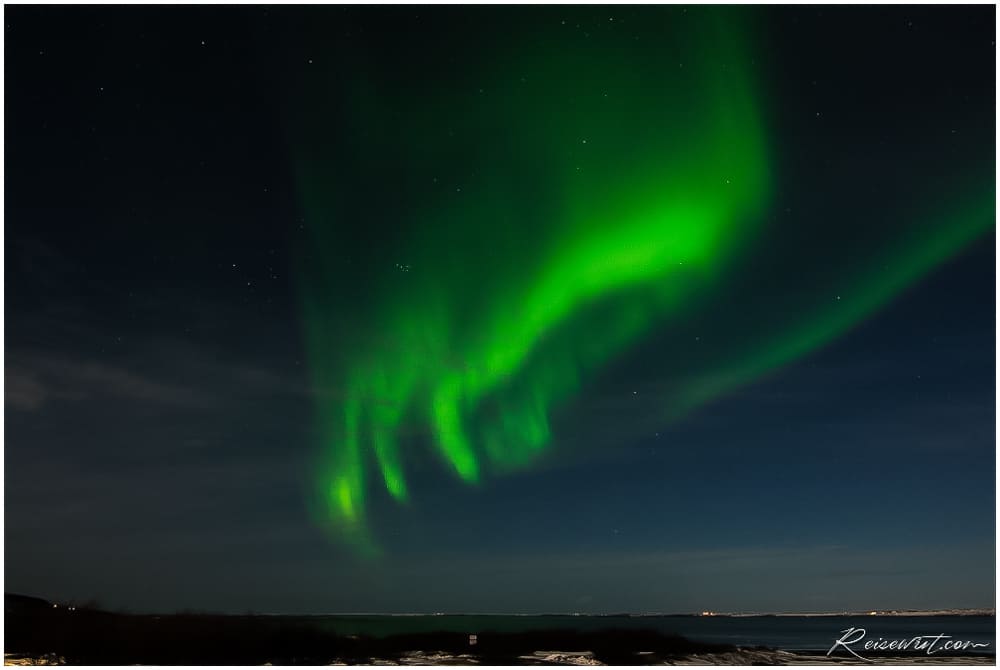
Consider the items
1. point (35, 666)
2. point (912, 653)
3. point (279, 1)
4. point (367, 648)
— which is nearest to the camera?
point (279, 1)

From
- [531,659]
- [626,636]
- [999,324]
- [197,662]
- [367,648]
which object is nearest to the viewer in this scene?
[999,324]

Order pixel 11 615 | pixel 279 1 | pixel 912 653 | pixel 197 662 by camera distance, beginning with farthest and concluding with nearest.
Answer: pixel 11 615 < pixel 912 653 < pixel 197 662 < pixel 279 1

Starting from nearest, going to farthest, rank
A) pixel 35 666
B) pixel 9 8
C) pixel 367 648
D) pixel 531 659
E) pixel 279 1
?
pixel 279 1 < pixel 9 8 < pixel 35 666 < pixel 531 659 < pixel 367 648

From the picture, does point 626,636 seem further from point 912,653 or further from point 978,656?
point 978,656

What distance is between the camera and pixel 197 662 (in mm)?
22953

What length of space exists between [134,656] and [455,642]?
1489 cm

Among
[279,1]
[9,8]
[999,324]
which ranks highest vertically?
[9,8]

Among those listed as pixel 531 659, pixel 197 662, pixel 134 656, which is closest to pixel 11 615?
pixel 134 656

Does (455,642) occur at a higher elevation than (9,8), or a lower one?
lower

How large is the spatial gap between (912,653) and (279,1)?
25.7 m

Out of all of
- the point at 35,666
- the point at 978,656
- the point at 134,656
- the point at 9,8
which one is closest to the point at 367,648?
the point at 134,656

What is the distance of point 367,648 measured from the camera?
27.5m

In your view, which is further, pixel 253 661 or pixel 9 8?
pixel 253 661

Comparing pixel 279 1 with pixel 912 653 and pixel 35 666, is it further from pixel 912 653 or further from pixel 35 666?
pixel 912 653
